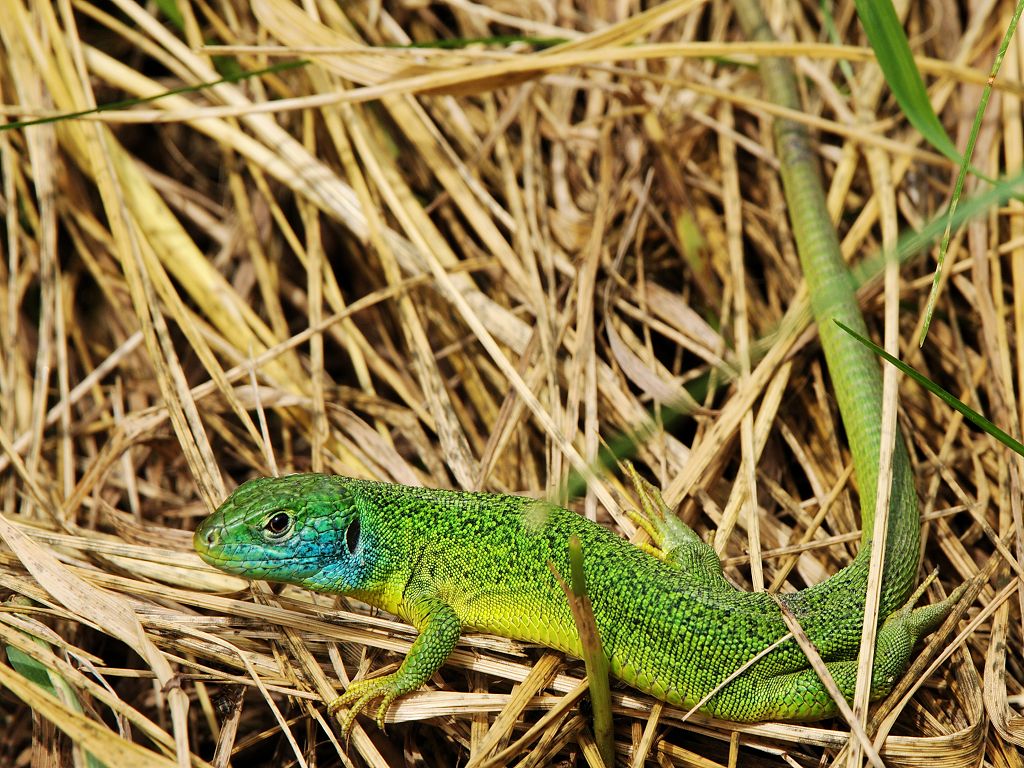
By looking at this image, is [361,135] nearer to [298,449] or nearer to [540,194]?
[540,194]

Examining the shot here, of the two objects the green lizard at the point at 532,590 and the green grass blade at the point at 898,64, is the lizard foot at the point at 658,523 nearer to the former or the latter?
the green lizard at the point at 532,590

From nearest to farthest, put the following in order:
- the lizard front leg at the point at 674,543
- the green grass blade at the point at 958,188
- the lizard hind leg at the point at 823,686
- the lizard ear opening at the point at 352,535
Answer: the green grass blade at the point at 958,188 → the lizard hind leg at the point at 823,686 → the lizard ear opening at the point at 352,535 → the lizard front leg at the point at 674,543

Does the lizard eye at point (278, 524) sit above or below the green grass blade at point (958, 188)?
below

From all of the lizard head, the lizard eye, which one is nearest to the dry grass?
the lizard head

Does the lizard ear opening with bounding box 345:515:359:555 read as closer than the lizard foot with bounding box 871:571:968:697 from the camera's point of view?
No

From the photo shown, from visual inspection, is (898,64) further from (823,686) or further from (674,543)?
(823,686)

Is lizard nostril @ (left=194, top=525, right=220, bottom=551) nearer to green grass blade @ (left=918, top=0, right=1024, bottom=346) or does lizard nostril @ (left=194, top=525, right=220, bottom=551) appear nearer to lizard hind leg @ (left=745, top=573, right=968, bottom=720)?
lizard hind leg @ (left=745, top=573, right=968, bottom=720)

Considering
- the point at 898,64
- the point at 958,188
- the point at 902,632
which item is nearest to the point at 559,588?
the point at 902,632

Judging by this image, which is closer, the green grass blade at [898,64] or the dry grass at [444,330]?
the dry grass at [444,330]

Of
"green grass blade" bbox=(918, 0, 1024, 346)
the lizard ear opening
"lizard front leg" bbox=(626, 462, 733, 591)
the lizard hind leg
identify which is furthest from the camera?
"lizard front leg" bbox=(626, 462, 733, 591)

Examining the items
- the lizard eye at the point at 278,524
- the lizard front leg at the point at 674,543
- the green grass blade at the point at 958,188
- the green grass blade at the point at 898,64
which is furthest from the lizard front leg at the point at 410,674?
the green grass blade at the point at 898,64
